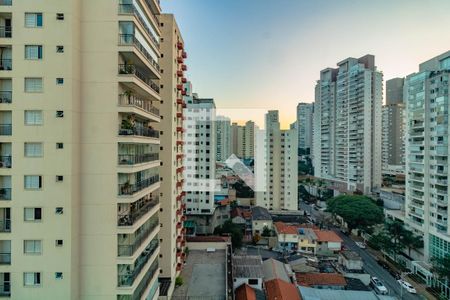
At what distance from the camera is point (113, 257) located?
537 centimetres

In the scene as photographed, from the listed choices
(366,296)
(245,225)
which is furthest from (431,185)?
(245,225)

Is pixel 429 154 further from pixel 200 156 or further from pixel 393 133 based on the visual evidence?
pixel 393 133

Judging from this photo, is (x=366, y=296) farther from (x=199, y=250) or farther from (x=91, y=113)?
(x=91, y=113)

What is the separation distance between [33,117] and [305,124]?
49.2 metres

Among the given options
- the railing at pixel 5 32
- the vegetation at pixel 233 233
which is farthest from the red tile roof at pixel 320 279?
the railing at pixel 5 32

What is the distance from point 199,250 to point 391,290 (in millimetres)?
9454

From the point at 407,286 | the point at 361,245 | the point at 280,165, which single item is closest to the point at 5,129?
the point at 407,286

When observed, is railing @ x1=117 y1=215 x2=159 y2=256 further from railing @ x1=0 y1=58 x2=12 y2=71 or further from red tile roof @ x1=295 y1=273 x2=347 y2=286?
red tile roof @ x1=295 y1=273 x2=347 y2=286

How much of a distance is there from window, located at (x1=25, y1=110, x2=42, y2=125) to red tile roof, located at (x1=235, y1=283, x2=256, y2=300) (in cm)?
928

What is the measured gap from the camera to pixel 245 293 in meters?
10.9

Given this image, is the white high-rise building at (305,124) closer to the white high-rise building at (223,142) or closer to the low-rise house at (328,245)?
the white high-rise building at (223,142)

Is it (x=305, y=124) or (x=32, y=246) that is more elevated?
(x=305, y=124)

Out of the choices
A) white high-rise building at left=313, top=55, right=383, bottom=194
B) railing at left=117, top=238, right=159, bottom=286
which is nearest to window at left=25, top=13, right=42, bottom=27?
railing at left=117, top=238, right=159, bottom=286

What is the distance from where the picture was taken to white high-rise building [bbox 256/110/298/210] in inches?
1022
